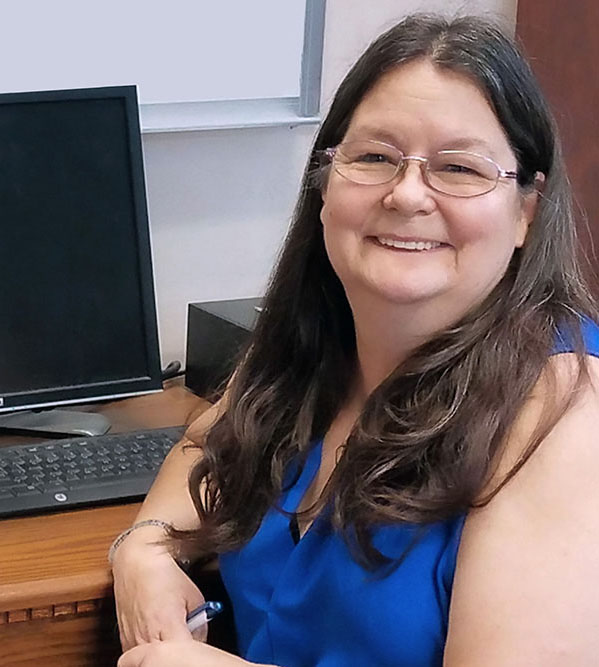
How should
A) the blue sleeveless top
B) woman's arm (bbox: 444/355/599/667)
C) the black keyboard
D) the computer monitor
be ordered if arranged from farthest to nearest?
the computer monitor → the black keyboard → the blue sleeveless top → woman's arm (bbox: 444/355/599/667)

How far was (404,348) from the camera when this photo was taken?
1.30m

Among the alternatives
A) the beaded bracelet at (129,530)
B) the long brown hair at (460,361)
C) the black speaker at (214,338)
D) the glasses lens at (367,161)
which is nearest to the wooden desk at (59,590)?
the beaded bracelet at (129,530)

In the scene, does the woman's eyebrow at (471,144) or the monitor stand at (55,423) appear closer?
the woman's eyebrow at (471,144)

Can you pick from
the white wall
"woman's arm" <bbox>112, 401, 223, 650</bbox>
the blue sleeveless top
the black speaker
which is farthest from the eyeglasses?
the white wall

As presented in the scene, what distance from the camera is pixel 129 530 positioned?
145cm

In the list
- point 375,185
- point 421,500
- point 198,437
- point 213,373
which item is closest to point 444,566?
point 421,500

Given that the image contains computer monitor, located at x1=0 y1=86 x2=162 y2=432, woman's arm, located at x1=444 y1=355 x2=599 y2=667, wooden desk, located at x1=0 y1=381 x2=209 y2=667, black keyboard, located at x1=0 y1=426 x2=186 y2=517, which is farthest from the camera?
computer monitor, located at x1=0 y1=86 x2=162 y2=432

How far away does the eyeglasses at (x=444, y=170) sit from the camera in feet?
3.92

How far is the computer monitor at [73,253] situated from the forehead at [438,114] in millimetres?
590

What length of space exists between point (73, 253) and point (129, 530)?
454 mm

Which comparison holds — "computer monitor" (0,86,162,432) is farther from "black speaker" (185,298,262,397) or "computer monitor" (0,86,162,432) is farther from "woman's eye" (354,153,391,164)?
"woman's eye" (354,153,391,164)

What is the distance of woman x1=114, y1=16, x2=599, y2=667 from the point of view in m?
1.09

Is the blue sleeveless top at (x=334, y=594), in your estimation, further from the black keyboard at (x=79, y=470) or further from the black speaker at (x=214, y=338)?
the black speaker at (x=214, y=338)

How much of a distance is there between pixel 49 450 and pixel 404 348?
56cm
